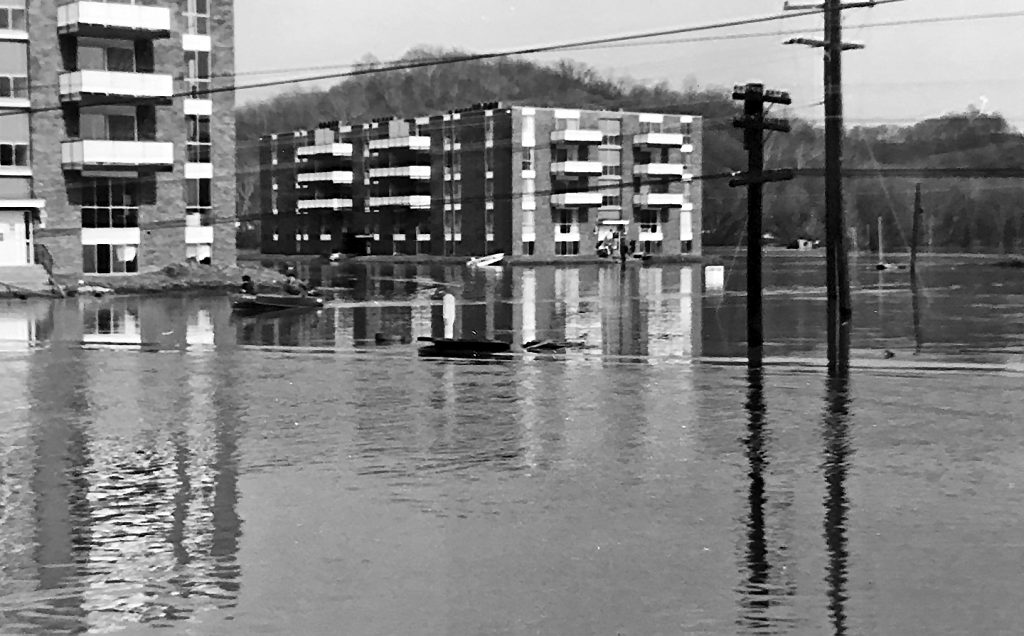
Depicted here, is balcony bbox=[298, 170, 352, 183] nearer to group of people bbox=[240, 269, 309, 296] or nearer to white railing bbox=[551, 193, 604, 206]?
white railing bbox=[551, 193, 604, 206]

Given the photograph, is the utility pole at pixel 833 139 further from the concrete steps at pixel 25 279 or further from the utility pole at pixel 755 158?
the concrete steps at pixel 25 279

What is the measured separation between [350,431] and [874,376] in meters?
10.8

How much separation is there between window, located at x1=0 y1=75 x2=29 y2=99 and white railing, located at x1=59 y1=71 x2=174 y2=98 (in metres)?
1.45

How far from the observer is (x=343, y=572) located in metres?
10.8

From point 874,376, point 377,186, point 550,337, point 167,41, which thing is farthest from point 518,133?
point 874,376

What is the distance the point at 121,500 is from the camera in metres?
13.9

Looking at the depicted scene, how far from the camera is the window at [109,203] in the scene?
209 ft

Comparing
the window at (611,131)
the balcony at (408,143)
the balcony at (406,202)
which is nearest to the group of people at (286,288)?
the window at (611,131)

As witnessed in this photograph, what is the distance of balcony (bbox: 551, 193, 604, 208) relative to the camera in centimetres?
12769

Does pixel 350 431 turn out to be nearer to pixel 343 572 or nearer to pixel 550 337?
pixel 343 572

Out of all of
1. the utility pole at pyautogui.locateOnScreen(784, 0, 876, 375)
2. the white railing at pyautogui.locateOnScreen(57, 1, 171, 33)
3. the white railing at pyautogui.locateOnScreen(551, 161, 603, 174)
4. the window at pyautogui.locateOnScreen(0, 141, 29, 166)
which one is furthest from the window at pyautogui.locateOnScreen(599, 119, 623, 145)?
the utility pole at pyautogui.locateOnScreen(784, 0, 876, 375)

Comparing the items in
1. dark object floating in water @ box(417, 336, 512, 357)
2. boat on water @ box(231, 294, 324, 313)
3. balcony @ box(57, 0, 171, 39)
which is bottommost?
dark object floating in water @ box(417, 336, 512, 357)

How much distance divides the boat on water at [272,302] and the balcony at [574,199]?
7991cm

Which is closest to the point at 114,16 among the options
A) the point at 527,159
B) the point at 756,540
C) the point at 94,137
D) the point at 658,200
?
the point at 94,137
